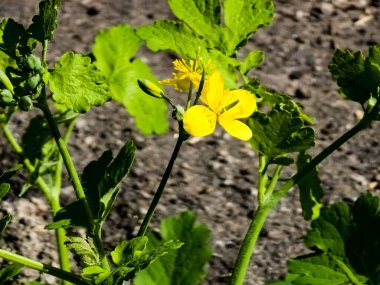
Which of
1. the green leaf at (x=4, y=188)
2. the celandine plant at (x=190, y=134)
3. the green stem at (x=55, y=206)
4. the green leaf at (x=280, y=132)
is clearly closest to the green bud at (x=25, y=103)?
the celandine plant at (x=190, y=134)

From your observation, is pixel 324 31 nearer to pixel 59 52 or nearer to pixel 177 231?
pixel 59 52

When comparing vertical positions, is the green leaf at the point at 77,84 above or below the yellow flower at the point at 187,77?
below

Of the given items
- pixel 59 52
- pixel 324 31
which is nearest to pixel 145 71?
pixel 59 52

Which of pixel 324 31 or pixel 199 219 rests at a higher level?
pixel 324 31

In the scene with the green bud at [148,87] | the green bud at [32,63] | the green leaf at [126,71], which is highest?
the green leaf at [126,71]

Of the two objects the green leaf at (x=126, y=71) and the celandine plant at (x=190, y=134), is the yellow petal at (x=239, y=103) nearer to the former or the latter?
the celandine plant at (x=190, y=134)

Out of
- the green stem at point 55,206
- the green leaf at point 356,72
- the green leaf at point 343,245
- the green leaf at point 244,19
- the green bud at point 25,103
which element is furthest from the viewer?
the green stem at point 55,206
